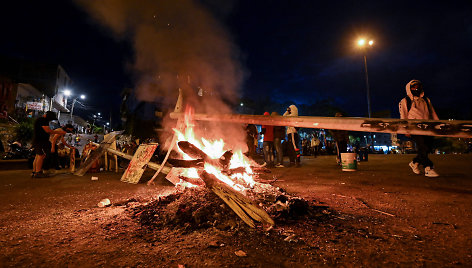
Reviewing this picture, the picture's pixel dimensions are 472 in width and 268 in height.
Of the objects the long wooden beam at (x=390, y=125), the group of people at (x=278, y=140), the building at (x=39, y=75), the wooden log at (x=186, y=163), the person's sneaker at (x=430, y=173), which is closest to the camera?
the long wooden beam at (x=390, y=125)

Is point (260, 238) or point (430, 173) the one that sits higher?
point (430, 173)

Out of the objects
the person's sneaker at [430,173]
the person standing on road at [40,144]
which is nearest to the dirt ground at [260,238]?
the person's sneaker at [430,173]

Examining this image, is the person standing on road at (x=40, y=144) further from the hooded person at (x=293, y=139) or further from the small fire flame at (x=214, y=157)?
the hooded person at (x=293, y=139)

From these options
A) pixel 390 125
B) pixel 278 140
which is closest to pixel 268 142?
pixel 278 140

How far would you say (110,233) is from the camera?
6.54 feet

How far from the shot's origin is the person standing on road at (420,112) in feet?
15.0

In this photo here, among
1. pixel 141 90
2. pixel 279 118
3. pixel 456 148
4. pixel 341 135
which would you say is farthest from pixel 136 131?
pixel 456 148

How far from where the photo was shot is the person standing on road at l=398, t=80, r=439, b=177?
4.58 meters

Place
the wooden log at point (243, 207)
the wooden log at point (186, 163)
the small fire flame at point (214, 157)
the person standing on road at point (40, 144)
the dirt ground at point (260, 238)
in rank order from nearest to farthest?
the dirt ground at point (260, 238), the wooden log at point (243, 207), the wooden log at point (186, 163), the small fire flame at point (214, 157), the person standing on road at point (40, 144)

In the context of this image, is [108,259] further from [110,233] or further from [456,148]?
[456,148]

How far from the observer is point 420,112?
4.63 m

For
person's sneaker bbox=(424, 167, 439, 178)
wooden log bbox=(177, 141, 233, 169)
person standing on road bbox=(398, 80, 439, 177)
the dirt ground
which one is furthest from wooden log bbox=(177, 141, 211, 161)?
person's sneaker bbox=(424, 167, 439, 178)

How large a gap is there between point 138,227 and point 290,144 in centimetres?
696

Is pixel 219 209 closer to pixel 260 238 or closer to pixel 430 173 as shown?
pixel 260 238
